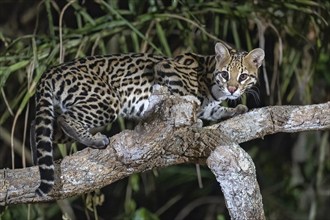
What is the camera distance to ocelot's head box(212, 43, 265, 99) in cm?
418

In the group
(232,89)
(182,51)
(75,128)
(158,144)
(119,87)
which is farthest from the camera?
(182,51)

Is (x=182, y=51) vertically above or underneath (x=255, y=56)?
underneath

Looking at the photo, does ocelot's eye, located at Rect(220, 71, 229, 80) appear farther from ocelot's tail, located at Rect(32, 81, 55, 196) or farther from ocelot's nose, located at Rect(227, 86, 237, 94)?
ocelot's tail, located at Rect(32, 81, 55, 196)

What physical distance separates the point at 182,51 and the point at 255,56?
126 centimetres

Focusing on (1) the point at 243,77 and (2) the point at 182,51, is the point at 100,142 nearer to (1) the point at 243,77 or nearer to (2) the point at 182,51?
(1) the point at 243,77

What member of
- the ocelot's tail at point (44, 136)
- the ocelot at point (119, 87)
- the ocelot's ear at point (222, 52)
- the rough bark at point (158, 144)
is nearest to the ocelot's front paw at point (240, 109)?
the ocelot at point (119, 87)

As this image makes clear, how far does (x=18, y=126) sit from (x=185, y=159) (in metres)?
2.73

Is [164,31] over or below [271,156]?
over

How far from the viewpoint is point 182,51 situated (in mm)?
5438

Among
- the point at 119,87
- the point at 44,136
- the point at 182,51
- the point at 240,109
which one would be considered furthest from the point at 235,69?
the point at 182,51

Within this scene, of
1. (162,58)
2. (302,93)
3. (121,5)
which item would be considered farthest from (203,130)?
(121,5)

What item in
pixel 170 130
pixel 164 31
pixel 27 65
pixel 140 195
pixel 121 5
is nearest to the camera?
pixel 170 130

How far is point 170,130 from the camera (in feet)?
12.2

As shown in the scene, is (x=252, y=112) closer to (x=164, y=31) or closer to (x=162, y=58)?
(x=162, y=58)
